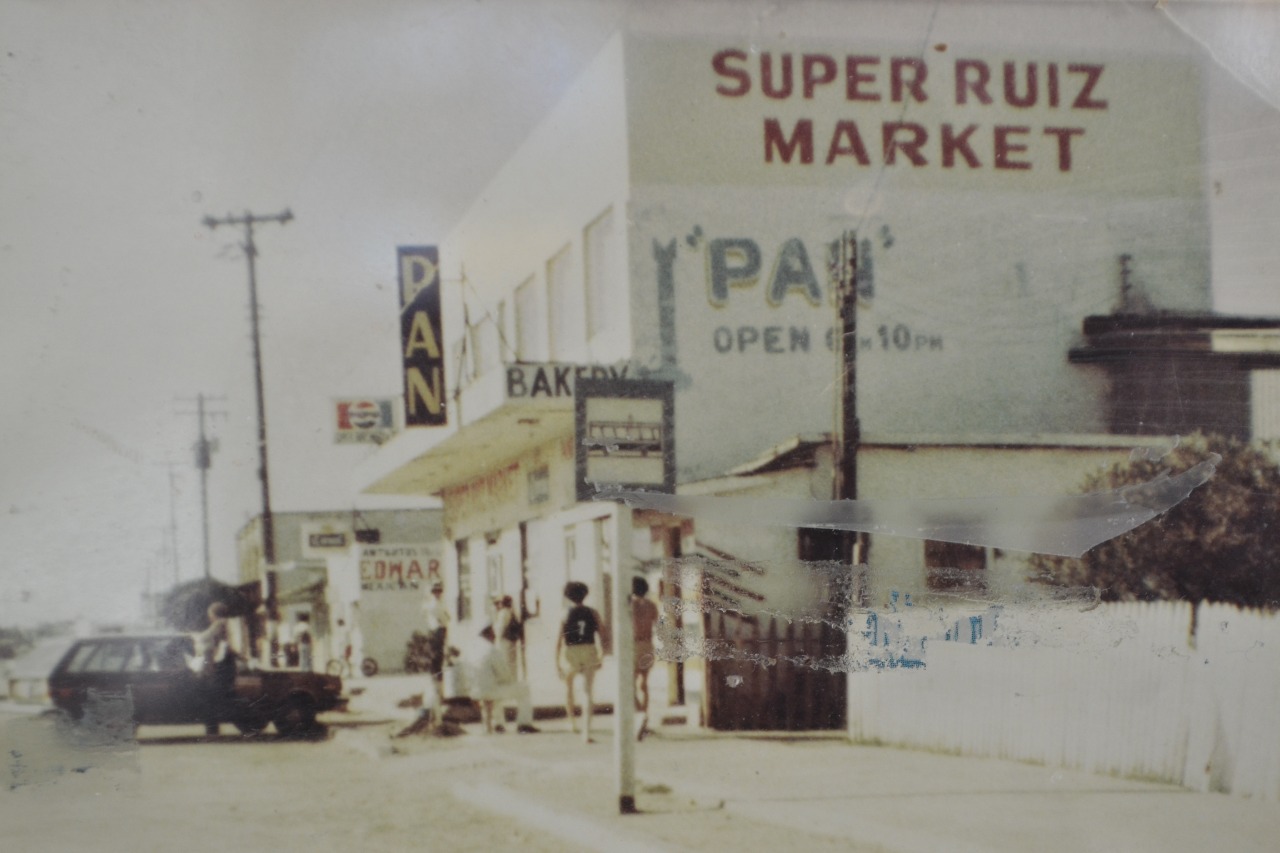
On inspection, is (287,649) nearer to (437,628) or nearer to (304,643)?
(304,643)

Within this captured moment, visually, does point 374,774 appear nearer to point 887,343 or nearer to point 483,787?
point 483,787

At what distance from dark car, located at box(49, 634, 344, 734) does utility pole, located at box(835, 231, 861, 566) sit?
4.61m

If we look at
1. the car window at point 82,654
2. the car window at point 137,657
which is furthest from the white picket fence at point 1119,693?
the car window at point 82,654

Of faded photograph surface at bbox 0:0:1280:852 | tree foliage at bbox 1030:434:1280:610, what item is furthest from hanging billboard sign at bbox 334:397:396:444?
tree foliage at bbox 1030:434:1280:610

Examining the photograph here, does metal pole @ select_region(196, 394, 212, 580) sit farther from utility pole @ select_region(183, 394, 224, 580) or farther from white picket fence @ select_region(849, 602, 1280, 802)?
white picket fence @ select_region(849, 602, 1280, 802)

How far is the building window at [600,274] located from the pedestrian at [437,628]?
3.31 metres

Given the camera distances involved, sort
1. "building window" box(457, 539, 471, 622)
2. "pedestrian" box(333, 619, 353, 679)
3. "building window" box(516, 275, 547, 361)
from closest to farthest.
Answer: "pedestrian" box(333, 619, 353, 679)
"building window" box(457, 539, 471, 622)
"building window" box(516, 275, 547, 361)

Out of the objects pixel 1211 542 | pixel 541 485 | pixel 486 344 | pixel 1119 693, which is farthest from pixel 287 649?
pixel 1211 542

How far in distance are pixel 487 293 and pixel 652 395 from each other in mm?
5704

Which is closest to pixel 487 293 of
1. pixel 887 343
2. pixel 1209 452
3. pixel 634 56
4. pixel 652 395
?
pixel 634 56

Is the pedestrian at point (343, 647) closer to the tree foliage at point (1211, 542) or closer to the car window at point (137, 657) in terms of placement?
the car window at point (137, 657)

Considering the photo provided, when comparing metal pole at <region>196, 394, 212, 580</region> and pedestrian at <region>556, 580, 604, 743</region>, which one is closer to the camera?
metal pole at <region>196, 394, 212, 580</region>

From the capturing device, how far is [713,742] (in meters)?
10.1

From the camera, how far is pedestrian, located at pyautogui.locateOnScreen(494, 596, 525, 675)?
10516mm
